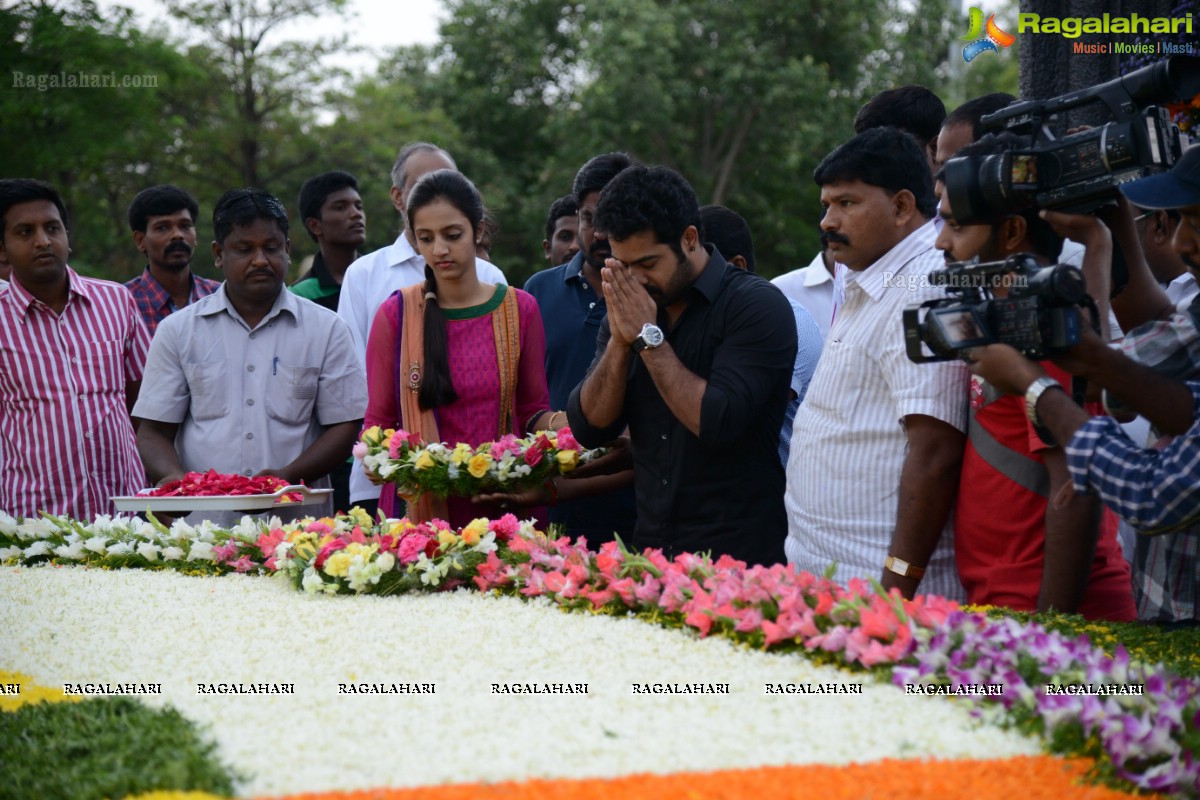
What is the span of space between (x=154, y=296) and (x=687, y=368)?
3.74m

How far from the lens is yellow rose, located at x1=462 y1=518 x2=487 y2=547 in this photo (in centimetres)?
395

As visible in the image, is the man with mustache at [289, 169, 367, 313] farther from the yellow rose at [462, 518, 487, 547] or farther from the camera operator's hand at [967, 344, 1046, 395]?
the camera operator's hand at [967, 344, 1046, 395]

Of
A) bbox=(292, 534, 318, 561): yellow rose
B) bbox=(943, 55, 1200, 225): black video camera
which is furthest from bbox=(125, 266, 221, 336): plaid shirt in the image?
bbox=(943, 55, 1200, 225): black video camera

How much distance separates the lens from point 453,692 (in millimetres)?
2768

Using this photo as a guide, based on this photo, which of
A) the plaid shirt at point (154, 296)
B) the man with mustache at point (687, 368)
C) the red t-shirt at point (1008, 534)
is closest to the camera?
the red t-shirt at point (1008, 534)

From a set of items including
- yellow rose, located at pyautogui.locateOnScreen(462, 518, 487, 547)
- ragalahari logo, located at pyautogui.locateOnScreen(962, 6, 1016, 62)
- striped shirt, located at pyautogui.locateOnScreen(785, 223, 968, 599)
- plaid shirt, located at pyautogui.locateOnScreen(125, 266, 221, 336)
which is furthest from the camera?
plaid shirt, located at pyautogui.locateOnScreen(125, 266, 221, 336)

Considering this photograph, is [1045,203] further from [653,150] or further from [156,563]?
[653,150]

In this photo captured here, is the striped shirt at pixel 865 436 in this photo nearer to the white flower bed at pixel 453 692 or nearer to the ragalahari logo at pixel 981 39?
the white flower bed at pixel 453 692

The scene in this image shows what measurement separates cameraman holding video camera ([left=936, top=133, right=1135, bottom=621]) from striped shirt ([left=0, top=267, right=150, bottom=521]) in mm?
3766

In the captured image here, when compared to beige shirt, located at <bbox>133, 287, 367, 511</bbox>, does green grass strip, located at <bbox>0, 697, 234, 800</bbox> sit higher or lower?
lower

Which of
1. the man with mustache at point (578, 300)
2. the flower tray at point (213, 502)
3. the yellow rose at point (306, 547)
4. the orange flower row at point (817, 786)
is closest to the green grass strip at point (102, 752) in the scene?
the orange flower row at point (817, 786)

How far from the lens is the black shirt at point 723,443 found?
12.6 ft

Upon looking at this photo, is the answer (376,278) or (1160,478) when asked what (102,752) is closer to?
(1160,478)

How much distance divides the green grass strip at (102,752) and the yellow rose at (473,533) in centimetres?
134
